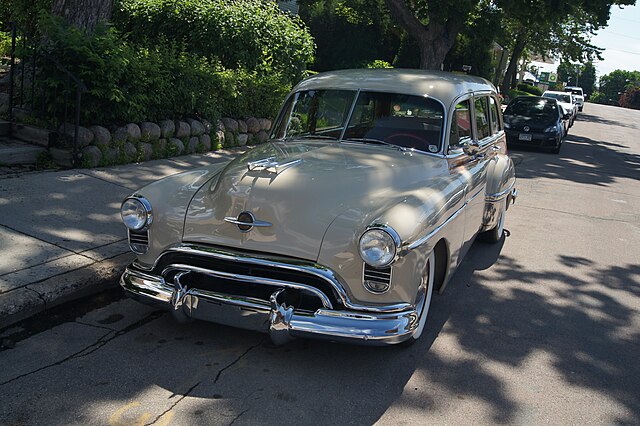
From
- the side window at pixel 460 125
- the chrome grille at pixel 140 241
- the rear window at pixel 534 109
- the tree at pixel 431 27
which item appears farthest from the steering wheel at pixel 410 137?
→ the tree at pixel 431 27

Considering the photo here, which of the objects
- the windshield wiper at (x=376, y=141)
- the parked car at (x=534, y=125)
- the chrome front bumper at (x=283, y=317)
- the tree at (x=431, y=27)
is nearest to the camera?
the chrome front bumper at (x=283, y=317)

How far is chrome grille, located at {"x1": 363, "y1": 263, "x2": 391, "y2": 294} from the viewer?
3.88m

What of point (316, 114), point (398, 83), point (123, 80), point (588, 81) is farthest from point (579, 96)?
point (588, 81)

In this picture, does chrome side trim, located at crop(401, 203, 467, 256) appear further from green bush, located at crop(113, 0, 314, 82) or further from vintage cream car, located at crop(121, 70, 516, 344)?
green bush, located at crop(113, 0, 314, 82)

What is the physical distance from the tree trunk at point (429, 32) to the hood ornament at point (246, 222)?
18.2m

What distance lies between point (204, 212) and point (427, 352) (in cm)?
177

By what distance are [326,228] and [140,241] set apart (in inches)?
51.5

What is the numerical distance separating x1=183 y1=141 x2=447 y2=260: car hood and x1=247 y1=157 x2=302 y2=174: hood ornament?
0.01 meters

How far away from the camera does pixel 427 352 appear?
451cm

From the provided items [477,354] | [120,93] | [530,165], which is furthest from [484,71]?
[477,354]

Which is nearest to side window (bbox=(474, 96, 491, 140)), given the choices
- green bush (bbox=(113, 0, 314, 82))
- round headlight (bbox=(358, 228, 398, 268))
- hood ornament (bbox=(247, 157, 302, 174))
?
hood ornament (bbox=(247, 157, 302, 174))

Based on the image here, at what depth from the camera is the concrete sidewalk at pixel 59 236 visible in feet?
15.4

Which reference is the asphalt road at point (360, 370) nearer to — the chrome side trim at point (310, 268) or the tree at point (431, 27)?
the chrome side trim at point (310, 268)

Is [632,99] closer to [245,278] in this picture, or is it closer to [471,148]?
[471,148]
